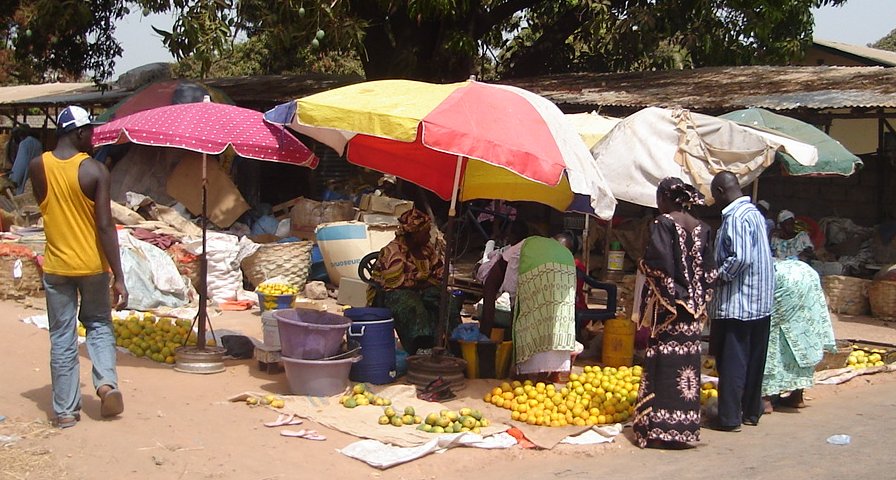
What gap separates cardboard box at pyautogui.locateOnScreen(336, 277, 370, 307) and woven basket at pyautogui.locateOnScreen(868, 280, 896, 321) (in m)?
6.13

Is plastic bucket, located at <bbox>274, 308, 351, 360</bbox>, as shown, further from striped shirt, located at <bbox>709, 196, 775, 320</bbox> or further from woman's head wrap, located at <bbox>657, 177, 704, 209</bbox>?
striped shirt, located at <bbox>709, 196, 775, 320</bbox>

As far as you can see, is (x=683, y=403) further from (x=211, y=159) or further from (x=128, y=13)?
(x=128, y=13)

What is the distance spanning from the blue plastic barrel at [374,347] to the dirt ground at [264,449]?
616 mm

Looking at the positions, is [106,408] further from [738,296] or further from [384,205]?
[384,205]

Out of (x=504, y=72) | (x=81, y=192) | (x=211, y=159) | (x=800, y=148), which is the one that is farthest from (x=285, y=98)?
(x=81, y=192)

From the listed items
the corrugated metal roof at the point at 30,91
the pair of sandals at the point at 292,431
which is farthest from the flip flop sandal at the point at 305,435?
the corrugated metal roof at the point at 30,91

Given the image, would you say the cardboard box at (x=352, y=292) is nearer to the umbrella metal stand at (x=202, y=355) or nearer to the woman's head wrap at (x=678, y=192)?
the umbrella metal stand at (x=202, y=355)

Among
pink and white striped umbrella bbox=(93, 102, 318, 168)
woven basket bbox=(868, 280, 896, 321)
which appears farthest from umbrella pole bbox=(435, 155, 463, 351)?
woven basket bbox=(868, 280, 896, 321)

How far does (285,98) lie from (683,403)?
435 inches

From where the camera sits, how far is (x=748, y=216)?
237 inches

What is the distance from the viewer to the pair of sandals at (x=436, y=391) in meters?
6.50

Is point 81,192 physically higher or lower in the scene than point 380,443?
higher

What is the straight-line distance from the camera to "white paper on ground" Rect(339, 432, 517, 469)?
518 centimetres

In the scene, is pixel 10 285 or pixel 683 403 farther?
pixel 10 285
